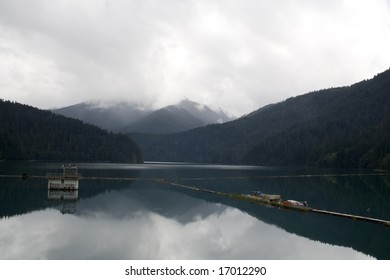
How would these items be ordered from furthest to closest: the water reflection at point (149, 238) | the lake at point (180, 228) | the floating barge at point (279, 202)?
the floating barge at point (279, 202)
the lake at point (180, 228)
the water reflection at point (149, 238)

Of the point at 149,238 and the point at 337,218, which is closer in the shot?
the point at 149,238

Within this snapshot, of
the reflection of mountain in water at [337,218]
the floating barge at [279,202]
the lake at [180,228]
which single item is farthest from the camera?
the floating barge at [279,202]

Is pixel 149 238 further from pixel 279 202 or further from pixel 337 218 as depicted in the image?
pixel 279 202

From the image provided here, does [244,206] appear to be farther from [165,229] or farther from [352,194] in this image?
[352,194]

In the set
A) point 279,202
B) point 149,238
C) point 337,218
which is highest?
point 279,202

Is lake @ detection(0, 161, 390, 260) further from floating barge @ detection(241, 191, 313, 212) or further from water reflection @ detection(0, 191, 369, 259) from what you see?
floating barge @ detection(241, 191, 313, 212)

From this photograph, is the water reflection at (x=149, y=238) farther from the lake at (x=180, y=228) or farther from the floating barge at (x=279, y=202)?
the floating barge at (x=279, y=202)

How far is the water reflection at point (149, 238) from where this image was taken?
40781 mm

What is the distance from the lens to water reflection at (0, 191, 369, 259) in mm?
40781

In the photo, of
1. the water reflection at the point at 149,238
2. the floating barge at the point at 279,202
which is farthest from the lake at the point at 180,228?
the floating barge at the point at 279,202

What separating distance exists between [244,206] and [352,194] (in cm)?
3320

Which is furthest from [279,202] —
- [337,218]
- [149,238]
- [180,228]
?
[149,238]

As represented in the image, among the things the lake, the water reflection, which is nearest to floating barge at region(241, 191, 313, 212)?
the lake

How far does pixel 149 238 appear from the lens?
48.5 m
